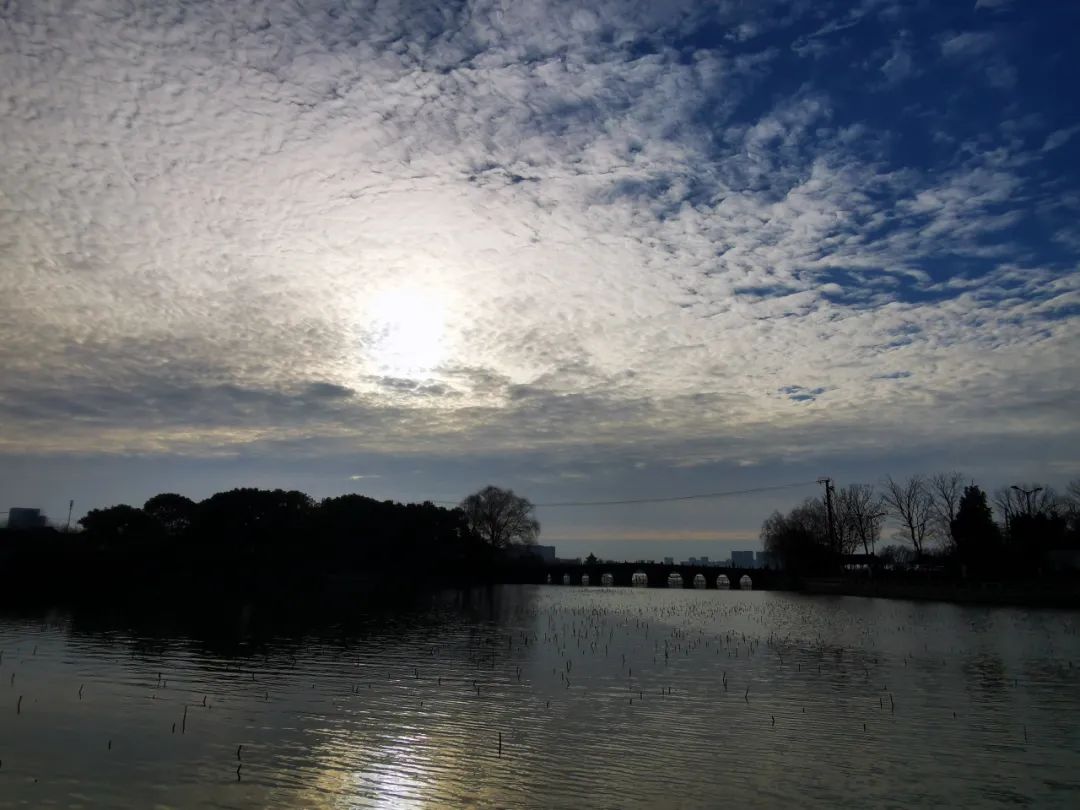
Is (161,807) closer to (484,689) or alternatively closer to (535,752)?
(535,752)

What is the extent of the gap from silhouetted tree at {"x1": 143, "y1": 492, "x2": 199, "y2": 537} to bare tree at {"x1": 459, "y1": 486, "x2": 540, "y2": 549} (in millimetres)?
62539

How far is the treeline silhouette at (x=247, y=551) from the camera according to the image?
88188mm

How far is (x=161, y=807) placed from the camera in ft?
46.6

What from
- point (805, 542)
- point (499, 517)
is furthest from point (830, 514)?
point (499, 517)

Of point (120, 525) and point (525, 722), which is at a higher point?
point (120, 525)

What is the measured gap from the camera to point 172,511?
123 metres

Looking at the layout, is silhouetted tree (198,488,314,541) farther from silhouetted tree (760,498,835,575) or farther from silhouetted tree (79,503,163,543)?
silhouetted tree (760,498,835,575)

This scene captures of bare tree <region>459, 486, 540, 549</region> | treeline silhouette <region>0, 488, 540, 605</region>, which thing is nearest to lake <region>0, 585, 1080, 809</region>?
treeline silhouette <region>0, 488, 540, 605</region>

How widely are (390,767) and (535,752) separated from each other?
12.0ft

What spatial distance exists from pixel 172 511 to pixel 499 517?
73306 millimetres

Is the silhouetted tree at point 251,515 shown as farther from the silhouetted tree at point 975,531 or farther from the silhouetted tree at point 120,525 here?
the silhouetted tree at point 975,531

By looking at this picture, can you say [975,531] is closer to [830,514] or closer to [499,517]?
[830,514]

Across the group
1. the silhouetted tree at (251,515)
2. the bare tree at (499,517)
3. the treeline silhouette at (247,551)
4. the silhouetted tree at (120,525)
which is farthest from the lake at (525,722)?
the bare tree at (499,517)

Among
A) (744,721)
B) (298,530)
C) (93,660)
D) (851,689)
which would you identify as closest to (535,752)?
(744,721)
